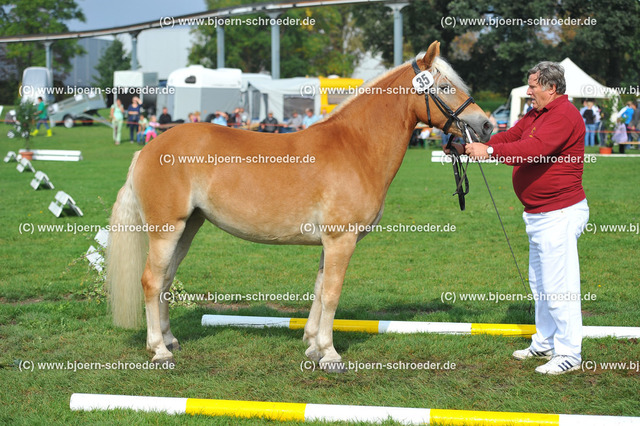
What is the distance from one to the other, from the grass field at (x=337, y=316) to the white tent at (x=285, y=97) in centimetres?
2008

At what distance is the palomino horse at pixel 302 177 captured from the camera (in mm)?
5348

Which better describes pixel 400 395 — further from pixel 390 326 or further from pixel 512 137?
pixel 512 137

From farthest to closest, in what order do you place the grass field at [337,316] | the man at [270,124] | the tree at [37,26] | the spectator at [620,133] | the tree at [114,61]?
the tree at [114,61] < the tree at [37,26] < the man at [270,124] < the spectator at [620,133] < the grass field at [337,316]

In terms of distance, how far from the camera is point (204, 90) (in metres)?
35.0

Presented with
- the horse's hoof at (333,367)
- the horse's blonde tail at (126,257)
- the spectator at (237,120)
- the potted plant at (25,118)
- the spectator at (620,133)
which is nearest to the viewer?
the horse's hoof at (333,367)

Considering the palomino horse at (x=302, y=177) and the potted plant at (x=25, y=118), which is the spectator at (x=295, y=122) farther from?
the palomino horse at (x=302, y=177)

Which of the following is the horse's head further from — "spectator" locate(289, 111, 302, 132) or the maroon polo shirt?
"spectator" locate(289, 111, 302, 132)

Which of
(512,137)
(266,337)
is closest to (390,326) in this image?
(266,337)

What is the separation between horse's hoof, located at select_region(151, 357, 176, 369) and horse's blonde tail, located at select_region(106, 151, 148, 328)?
25.6 inches

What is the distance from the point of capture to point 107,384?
507cm

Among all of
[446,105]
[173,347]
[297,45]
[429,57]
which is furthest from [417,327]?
[297,45]

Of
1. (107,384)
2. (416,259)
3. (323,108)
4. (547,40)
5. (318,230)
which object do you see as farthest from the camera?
(547,40)

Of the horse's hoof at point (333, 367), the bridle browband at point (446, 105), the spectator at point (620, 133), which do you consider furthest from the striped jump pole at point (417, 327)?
the spectator at point (620, 133)

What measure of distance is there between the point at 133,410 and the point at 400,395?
1977 millimetres
